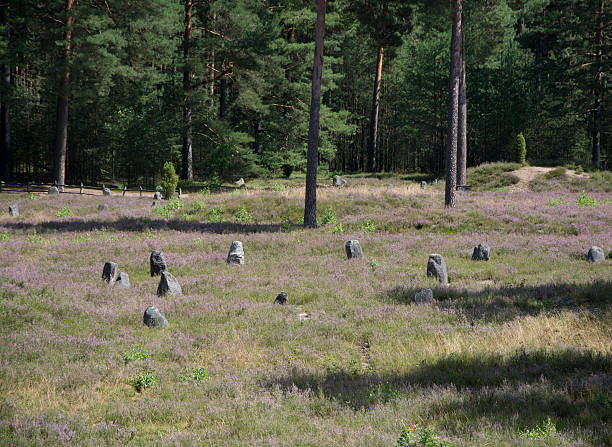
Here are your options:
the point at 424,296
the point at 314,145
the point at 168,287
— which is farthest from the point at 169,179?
the point at 424,296

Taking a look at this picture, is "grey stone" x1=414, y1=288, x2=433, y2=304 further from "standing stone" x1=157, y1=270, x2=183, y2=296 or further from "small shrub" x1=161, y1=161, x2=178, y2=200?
"small shrub" x1=161, y1=161, x2=178, y2=200

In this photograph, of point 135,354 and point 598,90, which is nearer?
point 135,354

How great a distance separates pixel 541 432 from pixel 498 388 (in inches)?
48.1

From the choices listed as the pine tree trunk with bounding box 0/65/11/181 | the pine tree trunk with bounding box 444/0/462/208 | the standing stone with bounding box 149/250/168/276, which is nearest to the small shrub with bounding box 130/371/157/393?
the standing stone with bounding box 149/250/168/276

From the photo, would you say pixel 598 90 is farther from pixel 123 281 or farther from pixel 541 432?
pixel 541 432

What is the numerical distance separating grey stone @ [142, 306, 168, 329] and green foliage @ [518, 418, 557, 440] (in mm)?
6551

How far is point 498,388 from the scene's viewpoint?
5.83 meters

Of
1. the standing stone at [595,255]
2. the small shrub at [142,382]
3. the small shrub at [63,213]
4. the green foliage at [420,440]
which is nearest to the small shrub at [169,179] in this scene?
the small shrub at [63,213]

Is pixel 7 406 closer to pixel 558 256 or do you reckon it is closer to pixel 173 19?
pixel 558 256

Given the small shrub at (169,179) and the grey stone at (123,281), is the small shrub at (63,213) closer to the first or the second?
the small shrub at (169,179)

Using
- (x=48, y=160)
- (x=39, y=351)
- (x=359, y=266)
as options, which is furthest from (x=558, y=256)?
(x=48, y=160)

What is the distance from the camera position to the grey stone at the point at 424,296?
1030cm

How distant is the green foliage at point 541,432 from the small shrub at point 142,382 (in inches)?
188

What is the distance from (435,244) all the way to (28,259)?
13.2 m
